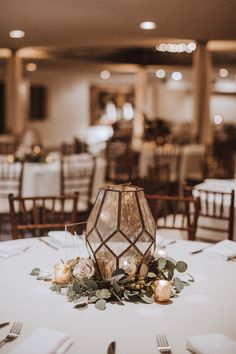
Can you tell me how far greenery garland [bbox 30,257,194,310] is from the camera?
187 cm

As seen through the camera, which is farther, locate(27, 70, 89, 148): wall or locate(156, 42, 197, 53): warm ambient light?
locate(27, 70, 89, 148): wall

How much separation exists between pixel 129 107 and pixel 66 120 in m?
3.14

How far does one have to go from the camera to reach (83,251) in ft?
8.04

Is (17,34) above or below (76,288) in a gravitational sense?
above

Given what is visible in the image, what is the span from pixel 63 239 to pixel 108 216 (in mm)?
721

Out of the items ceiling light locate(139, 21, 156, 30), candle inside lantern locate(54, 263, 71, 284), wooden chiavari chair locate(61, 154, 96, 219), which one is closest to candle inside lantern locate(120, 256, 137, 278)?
candle inside lantern locate(54, 263, 71, 284)

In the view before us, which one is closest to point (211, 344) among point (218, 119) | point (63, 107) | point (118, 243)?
point (118, 243)

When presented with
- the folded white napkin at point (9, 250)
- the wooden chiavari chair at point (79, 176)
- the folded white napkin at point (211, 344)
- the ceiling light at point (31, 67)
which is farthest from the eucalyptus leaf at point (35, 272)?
the ceiling light at point (31, 67)

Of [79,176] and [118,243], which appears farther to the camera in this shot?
[79,176]

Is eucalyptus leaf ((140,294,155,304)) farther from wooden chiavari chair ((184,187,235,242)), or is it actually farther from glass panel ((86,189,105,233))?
wooden chiavari chair ((184,187,235,242))

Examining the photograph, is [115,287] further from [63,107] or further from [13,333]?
[63,107]

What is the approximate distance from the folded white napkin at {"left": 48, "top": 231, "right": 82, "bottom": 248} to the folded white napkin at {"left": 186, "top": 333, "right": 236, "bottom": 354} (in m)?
0.98

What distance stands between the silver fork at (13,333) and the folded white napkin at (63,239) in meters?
0.77

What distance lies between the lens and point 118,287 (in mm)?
1871
